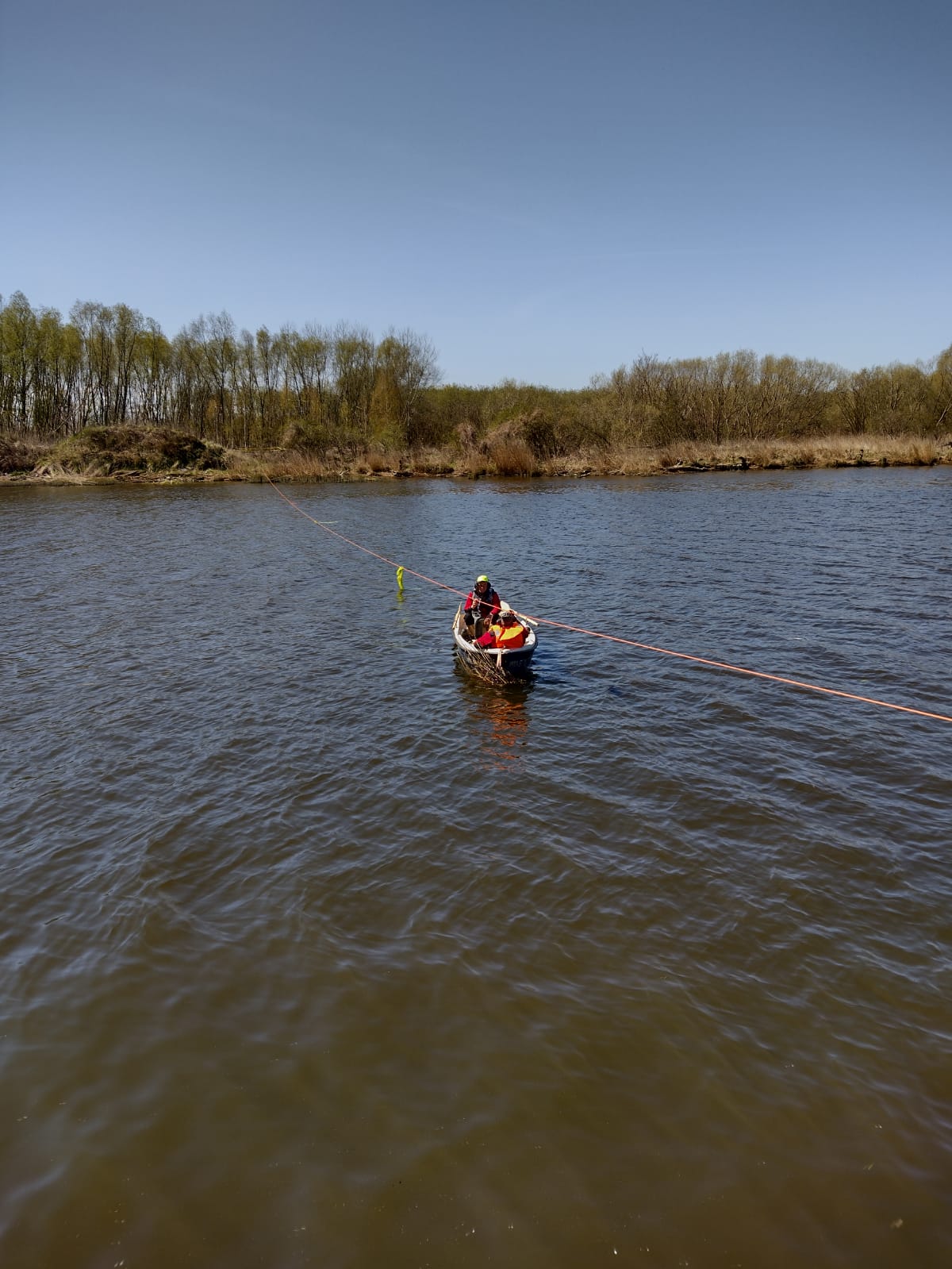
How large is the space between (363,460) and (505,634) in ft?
165

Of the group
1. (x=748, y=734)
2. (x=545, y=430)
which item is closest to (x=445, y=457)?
(x=545, y=430)

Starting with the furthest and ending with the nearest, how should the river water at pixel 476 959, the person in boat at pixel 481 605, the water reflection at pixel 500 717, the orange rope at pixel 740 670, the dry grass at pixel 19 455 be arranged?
1. the dry grass at pixel 19 455
2. the person in boat at pixel 481 605
3. the orange rope at pixel 740 670
4. the water reflection at pixel 500 717
5. the river water at pixel 476 959

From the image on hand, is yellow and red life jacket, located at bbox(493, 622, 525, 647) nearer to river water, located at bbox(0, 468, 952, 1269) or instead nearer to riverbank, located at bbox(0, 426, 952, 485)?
river water, located at bbox(0, 468, 952, 1269)

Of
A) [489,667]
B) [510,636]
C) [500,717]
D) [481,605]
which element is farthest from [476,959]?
[481,605]

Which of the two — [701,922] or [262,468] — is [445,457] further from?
[701,922]

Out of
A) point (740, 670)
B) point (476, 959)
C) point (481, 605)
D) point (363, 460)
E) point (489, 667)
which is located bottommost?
point (476, 959)

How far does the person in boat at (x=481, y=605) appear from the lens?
1441 cm

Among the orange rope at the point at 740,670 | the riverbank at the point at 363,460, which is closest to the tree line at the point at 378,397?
the riverbank at the point at 363,460

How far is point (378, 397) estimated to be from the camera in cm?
7169

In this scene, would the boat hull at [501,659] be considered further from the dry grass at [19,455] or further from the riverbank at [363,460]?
the dry grass at [19,455]

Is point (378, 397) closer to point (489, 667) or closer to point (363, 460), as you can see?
point (363, 460)

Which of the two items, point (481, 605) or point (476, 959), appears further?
point (481, 605)

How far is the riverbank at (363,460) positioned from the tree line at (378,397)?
3.24m

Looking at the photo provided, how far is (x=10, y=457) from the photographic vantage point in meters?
60.6
